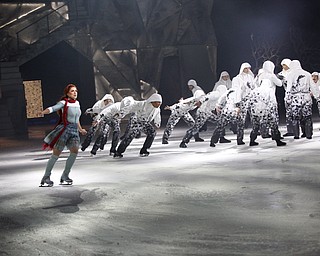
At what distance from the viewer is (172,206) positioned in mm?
7840

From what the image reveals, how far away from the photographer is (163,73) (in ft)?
105

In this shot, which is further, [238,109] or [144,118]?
[238,109]

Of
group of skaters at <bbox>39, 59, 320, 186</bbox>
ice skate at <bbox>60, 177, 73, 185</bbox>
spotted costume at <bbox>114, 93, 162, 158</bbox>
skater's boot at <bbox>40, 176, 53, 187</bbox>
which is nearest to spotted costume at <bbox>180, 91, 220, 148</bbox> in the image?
group of skaters at <bbox>39, 59, 320, 186</bbox>

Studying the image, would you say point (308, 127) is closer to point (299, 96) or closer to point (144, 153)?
point (299, 96)

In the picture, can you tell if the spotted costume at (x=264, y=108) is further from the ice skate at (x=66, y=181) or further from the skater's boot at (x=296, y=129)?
the ice skate at (x=66, y=181)

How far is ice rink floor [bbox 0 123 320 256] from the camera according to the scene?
6.02 metres

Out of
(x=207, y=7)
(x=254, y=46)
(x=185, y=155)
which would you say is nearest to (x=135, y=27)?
(x=207, y=7)

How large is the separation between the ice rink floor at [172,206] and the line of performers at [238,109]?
839 mm

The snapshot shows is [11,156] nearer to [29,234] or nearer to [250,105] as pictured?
[250,105]

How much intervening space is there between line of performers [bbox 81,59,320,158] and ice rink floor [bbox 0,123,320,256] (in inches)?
33.0

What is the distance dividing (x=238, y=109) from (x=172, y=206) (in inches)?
282

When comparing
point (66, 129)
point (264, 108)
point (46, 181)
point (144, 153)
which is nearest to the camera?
point (66, 129)

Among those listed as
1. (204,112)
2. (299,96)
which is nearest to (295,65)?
(299,96)

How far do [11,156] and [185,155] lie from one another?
4.87 meters
